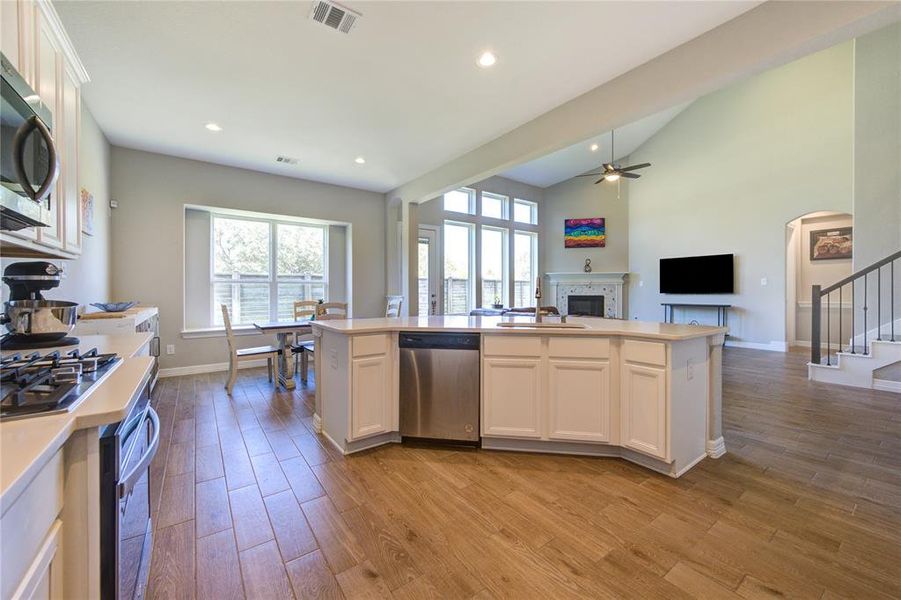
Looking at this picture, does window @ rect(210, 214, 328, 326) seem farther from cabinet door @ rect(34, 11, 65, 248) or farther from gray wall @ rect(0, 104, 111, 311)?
cabinet door @ rect(34, 11, 65, 248)

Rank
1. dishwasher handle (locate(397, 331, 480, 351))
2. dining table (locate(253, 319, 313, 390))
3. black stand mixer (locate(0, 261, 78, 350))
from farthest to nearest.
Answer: dining table (locate(253, 319, 313, 390)) < dishwasher handle (locate(397, 331, 480, 351)) < black stand mixer (locate(0, 261, 78, 350))

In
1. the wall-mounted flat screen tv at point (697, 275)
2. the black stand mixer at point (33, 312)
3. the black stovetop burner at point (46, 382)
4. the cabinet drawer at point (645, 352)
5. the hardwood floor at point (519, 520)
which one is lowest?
the hardwood floor at point (519, 520)

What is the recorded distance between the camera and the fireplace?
8.61m

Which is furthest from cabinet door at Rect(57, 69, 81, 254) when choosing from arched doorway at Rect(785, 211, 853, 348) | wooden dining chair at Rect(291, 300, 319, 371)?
arched doorway at Rect(785, 211, 853, 348)

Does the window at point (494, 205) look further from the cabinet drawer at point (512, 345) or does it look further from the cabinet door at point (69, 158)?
the cabinet door at point (69, 158)

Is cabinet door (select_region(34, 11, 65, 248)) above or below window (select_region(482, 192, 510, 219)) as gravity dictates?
below

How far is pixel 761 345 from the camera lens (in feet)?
21.0

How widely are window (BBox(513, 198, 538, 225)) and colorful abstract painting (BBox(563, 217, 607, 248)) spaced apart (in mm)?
805

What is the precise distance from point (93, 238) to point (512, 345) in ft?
13.5

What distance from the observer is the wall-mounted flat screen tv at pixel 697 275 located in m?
6.79

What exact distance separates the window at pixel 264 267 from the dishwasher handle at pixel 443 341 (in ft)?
12.6

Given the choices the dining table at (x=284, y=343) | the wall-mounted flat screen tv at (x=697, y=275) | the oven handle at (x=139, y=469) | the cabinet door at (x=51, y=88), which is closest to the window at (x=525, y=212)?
the wall-mounted flat screen tv at (x=697, y=275)

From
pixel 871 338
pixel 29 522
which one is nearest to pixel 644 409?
pixel 29 522

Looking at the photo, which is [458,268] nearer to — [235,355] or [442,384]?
[235,355]
